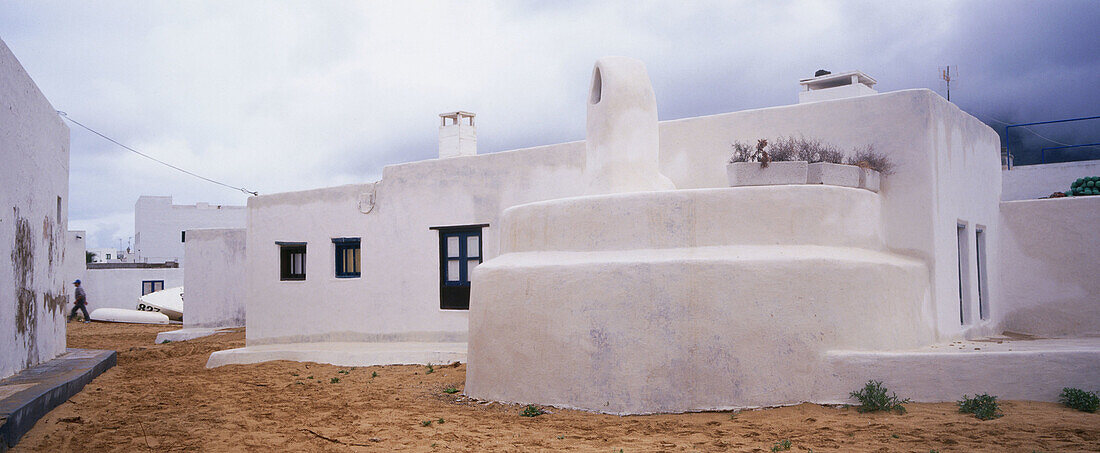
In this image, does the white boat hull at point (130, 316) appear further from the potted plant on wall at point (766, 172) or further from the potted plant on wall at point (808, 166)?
the potted plant on wall at point (766, 172)

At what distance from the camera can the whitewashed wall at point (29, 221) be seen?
30.2ft

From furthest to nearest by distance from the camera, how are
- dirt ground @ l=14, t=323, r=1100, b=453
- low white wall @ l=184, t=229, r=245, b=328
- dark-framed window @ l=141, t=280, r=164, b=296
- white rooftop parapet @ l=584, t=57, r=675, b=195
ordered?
1. dark-framed window @ l=141, t=280, r=164, b=296
2. low white wall @ l=184, t=229, r=245, b=328
3. white rooftop parapet @ l=584, t=57, r=675, b=195
4. dirt ground @ l=14, t=323, r=1100, b=453

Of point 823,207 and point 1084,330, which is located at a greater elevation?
point 823,207

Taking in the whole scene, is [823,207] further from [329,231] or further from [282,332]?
[282,332]

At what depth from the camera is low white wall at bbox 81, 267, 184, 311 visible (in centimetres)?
2906

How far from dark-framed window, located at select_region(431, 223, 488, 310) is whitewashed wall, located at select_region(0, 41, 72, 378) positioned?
588cm

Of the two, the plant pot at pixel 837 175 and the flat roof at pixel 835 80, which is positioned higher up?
the flat roof at pixel 835 80

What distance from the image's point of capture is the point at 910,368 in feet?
24.5

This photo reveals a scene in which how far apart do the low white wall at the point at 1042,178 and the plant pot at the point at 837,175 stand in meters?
9.17

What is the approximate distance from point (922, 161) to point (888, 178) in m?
0.42

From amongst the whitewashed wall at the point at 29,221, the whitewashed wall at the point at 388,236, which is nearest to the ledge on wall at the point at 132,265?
the whitewashed wall at the point at 388,236

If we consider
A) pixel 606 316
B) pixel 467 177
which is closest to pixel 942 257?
pixel 606 316

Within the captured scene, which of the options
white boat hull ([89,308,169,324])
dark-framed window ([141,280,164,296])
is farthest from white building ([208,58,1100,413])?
dark-framed window ([141,280,164,296])

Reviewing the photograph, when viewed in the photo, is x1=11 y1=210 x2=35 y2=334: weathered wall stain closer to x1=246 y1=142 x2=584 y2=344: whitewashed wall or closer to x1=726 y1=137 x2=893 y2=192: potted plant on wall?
x1=246 y1=142 x2=584 y2=344: whitewashed wall
